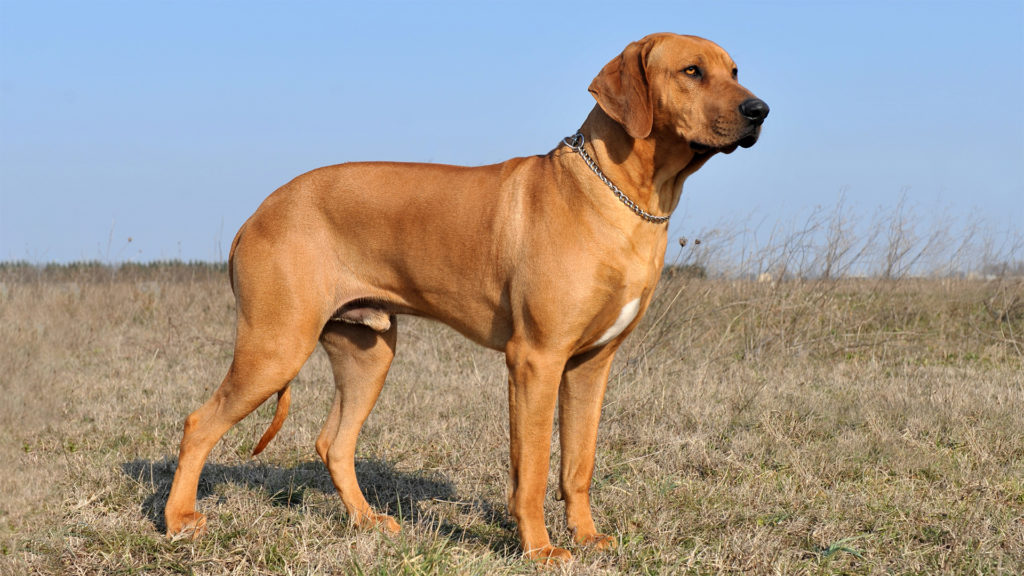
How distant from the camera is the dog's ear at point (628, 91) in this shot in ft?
10.5

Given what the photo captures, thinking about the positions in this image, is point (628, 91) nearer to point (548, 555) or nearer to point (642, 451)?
point (548, 555)

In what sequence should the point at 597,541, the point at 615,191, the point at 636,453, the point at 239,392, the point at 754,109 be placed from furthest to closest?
the point at 636,453, the point at 239,392, the point at 597,541, the point at 615,191, the point at 754,109

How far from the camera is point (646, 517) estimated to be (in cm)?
387

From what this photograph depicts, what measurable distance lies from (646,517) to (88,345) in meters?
7.29

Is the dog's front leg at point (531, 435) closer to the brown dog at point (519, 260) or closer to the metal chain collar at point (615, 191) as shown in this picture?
the brown dog at point (519, 260)

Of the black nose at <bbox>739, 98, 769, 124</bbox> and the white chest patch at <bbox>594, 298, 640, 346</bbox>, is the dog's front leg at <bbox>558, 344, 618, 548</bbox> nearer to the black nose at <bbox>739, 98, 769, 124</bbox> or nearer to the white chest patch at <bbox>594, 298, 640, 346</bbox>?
the white chest patch at <bbox>594, 298, 640, 346</bbox>

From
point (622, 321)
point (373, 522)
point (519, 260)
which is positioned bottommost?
point (373, 522)

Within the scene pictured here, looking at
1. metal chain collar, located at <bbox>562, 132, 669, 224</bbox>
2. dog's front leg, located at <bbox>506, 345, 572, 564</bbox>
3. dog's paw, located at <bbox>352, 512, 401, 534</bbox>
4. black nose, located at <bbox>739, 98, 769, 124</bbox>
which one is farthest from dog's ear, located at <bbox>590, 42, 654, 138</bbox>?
dog's paw, located at <bbox>352, 512, 401, 534</bbox>

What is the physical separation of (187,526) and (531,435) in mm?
1562

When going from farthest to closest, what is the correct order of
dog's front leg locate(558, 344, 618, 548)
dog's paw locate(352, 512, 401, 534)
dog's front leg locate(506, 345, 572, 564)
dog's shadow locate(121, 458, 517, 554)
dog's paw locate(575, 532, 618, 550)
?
dog's shadow locate(121, 458, 517, 554) → dog's paw locate(352, 512, 401, 534) → dog's front leg locate(558, 344, 618, 548) → dog's paw locate(575, 532, 618, 550) → dog's front leg locate(506, 345, 572, 564)

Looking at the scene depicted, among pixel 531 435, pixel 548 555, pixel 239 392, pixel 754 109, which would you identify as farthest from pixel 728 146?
pixel 239 392

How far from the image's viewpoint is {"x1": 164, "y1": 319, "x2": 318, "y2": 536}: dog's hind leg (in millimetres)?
3662

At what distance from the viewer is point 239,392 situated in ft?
12.2

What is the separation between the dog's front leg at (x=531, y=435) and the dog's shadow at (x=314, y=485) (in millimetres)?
541
